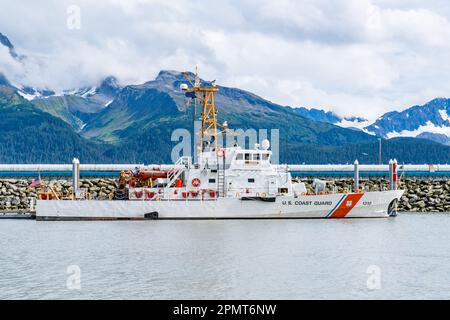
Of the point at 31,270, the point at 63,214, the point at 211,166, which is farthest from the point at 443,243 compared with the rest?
the point at 63,214

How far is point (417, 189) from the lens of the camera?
74.6m

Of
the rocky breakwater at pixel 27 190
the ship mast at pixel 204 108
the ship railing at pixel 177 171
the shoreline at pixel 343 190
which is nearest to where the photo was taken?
the ship railing at pixel 177 171

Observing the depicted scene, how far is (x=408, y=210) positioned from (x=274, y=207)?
19.8 m

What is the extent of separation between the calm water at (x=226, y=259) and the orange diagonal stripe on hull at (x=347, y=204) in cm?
297

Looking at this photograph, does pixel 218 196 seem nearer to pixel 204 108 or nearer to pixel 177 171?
pixel 177 171

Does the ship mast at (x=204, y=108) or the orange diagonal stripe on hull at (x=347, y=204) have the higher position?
the ship mast at (x=204, y=108)

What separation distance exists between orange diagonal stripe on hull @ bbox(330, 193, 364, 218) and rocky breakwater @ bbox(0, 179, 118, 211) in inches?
870

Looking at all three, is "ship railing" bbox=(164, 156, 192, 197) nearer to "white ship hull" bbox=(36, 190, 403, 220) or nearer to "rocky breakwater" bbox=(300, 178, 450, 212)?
"white ship hull" bbox=(36, 190, 403, 220)

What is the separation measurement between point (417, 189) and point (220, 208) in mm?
27918

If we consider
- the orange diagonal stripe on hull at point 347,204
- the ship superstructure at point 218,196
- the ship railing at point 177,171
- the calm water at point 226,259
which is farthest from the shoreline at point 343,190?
the calm water at point 226,259

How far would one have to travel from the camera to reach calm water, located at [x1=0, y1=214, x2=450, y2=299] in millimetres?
28906

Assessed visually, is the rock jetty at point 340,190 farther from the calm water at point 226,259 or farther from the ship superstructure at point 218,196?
the calm water at point 226,259

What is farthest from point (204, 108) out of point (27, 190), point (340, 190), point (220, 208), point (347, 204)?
point (27, 190)

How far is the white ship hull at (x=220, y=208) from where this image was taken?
54.5 metres
